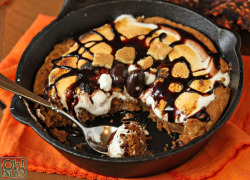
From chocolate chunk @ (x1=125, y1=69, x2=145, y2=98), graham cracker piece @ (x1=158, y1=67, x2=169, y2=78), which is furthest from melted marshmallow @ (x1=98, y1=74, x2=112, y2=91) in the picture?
graham cracker piece @ (x1=158, y1=67, x2=169, y2=78)

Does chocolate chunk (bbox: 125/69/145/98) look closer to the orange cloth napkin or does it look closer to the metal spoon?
the metal spoon

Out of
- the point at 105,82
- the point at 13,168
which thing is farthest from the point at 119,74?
the point at 13,168

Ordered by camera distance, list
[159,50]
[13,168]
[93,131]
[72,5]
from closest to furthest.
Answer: [13,168], [93,131], [159,50], [72,5]

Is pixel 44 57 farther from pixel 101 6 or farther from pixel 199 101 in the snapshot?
pixel 199 101

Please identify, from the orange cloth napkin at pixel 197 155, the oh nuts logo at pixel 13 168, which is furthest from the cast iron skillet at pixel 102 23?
the oh nuts logo at pixel 13 168

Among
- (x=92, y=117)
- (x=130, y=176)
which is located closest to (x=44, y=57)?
(x=92, y=117)

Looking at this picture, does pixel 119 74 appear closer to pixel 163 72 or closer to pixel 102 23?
pixel 163 72
